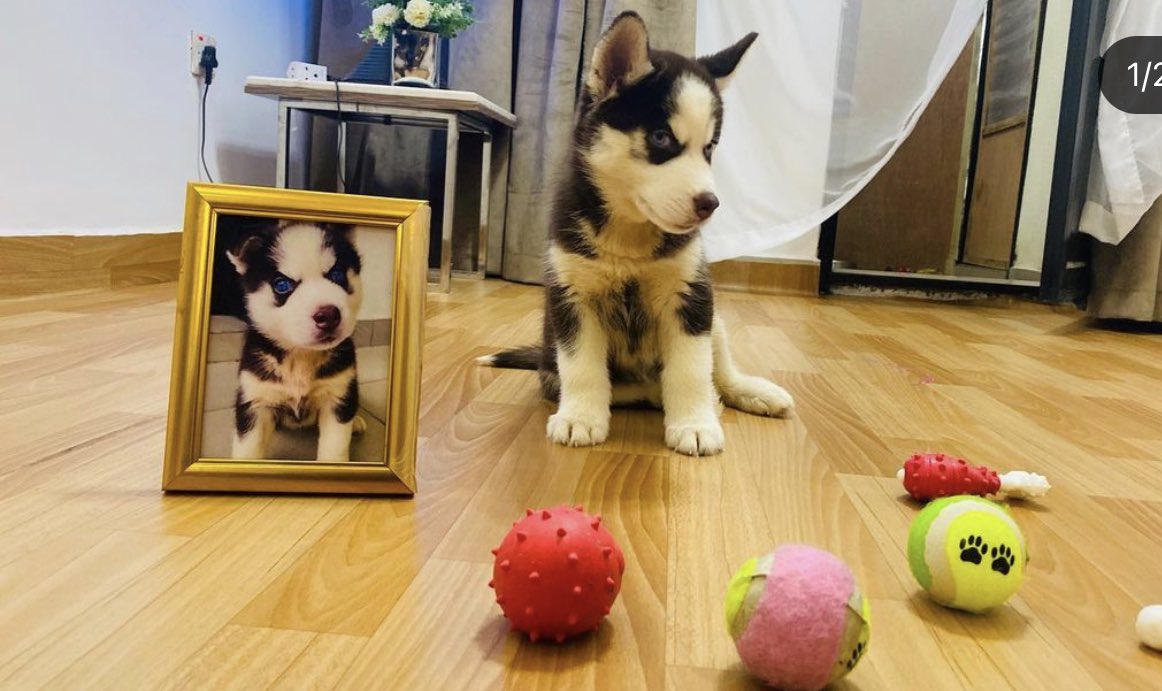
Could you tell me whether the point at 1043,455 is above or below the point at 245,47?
below

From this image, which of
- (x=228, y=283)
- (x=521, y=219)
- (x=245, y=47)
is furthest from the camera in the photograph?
(x=521, y=219)

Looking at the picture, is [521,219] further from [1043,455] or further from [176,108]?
[1043,455]

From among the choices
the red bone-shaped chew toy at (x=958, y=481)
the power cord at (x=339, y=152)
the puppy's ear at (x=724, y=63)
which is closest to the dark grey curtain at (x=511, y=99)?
the power cord at (x=339, y=152)

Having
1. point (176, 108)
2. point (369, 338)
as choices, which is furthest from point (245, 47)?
point (369, 338)

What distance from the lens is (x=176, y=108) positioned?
312cm

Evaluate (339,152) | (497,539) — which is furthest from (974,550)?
(339,152)

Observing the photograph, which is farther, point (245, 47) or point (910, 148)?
point (910, 148)

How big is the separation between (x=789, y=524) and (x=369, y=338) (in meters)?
0.55

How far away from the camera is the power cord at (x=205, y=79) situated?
3211 millimetres

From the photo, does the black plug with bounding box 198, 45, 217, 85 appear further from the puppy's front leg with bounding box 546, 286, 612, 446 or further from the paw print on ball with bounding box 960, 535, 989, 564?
the paw print on ball with bounding box 960, 535, 989, 564

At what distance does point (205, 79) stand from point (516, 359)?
206cm

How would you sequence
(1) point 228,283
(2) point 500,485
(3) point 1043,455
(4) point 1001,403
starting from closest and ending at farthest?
(1) point 228,283 → (2) point 500,485 → (3) point 1043,455 → (4) point 1001,403

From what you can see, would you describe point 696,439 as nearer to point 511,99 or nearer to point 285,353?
point 285,353

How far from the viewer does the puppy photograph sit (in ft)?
3.29
